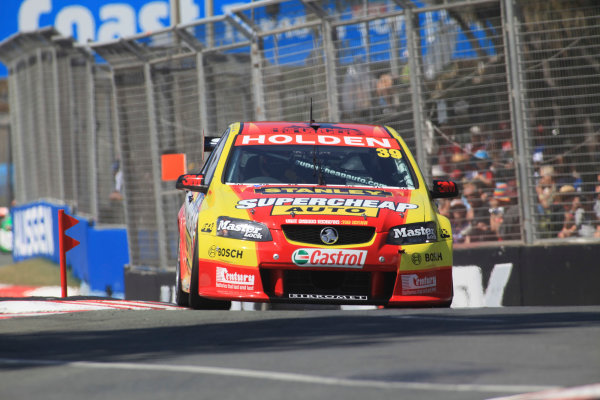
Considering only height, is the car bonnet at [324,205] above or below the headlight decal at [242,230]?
above

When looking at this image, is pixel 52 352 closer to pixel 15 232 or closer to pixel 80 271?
pixel 80 271

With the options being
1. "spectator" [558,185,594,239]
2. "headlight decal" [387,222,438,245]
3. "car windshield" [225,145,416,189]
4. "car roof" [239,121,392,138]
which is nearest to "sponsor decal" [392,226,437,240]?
"headlight decal" [387,222,438,245]

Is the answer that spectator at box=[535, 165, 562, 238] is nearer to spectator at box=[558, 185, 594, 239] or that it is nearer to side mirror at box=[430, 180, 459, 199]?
spectator at box=[558, 185, 594, 239]

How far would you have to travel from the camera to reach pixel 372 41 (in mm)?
13664

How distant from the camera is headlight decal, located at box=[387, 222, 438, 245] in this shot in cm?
828

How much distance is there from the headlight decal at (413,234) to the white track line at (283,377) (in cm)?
324

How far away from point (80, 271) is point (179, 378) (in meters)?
14.4

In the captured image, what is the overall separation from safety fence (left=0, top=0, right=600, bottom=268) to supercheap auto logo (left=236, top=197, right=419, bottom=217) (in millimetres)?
4241

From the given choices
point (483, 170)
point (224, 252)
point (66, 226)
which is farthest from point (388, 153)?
point (66, 226)

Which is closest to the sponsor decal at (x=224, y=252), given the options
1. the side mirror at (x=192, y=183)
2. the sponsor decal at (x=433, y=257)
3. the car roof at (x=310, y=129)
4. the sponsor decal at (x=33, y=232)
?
the side mirror at (x=192, y=183)

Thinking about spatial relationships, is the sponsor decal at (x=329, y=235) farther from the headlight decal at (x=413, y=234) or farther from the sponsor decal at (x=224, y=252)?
the sponsor decal at (x=224, y=252)

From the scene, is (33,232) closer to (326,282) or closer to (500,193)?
(500,193)

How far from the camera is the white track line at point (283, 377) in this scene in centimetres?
460

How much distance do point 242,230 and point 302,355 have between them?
2762 mm
